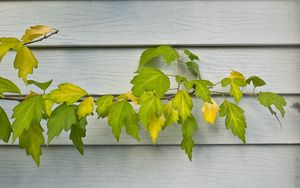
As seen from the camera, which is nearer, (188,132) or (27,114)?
(27,114)

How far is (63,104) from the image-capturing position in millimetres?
969

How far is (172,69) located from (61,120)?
16.6 inches

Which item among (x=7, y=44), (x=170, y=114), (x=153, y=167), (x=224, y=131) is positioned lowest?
(x=153, y=167)

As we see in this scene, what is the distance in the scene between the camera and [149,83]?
0.92 meters

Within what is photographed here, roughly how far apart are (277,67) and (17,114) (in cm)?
84

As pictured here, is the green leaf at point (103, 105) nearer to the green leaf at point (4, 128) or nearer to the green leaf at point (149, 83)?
the green leaf at point (149, 83)

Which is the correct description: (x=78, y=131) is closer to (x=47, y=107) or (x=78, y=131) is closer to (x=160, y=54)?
(x=47, y=107)

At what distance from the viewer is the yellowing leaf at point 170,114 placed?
104cm

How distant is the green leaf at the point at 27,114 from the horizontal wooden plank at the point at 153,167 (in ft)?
1.03

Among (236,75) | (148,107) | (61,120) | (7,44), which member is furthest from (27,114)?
(236,75)

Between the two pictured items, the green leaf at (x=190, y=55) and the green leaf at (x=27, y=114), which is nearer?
the green leaf at (x=27, y=114)

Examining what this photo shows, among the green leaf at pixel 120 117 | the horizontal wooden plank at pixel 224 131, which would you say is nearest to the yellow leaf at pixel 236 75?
the horizontal wooden plank at pixel 224 131

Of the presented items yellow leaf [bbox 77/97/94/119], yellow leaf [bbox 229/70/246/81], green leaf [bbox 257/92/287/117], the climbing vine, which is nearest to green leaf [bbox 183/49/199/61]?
the climbing vine

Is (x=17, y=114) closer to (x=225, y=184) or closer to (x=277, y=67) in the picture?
(x=225, y=184)
